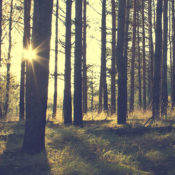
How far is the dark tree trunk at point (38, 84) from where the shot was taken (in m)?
6.26

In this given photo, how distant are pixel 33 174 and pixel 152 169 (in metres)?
2.56

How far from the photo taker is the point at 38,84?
6.29 m

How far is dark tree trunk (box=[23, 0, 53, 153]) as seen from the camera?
20.6 feet

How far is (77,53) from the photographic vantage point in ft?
38.0

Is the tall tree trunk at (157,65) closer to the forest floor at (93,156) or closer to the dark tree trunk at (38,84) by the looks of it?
the forest floor at (93,156)

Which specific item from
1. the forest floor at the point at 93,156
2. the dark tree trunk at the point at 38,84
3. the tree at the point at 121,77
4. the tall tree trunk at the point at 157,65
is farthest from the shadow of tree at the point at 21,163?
the tall tree trunk at the point at 157,65

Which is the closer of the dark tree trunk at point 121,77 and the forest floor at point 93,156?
the forest floor at point 93,156

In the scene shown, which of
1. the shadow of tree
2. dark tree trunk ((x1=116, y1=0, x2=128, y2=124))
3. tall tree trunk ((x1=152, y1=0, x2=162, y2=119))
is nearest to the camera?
the shadow of tree

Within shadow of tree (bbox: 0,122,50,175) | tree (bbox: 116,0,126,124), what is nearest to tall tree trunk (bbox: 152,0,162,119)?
tree (bbox: 116,0,126,124)

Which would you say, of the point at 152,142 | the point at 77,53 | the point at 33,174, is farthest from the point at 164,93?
the point at 33,174

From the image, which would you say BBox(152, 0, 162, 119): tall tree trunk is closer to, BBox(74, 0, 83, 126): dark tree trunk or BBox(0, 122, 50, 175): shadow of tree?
BBox(74, 0, 83, 126): dark tree trunk

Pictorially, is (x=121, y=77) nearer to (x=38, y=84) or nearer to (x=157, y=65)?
(x=157, y=65)

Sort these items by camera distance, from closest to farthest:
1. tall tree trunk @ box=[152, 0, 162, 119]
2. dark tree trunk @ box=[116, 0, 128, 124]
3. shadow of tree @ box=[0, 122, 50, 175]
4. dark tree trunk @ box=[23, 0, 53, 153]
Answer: shadow of tree @ box=[0, 122, 50, 175] < dark tree trunk @ box=[23, 0, 53, 153] < dark tree trunk @ box=[116, 0, 128, 124] < tall tree trunk @ box=[152, 0, 162, 119]

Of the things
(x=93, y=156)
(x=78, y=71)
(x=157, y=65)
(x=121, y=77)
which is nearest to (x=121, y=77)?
(x=121, y=77)
